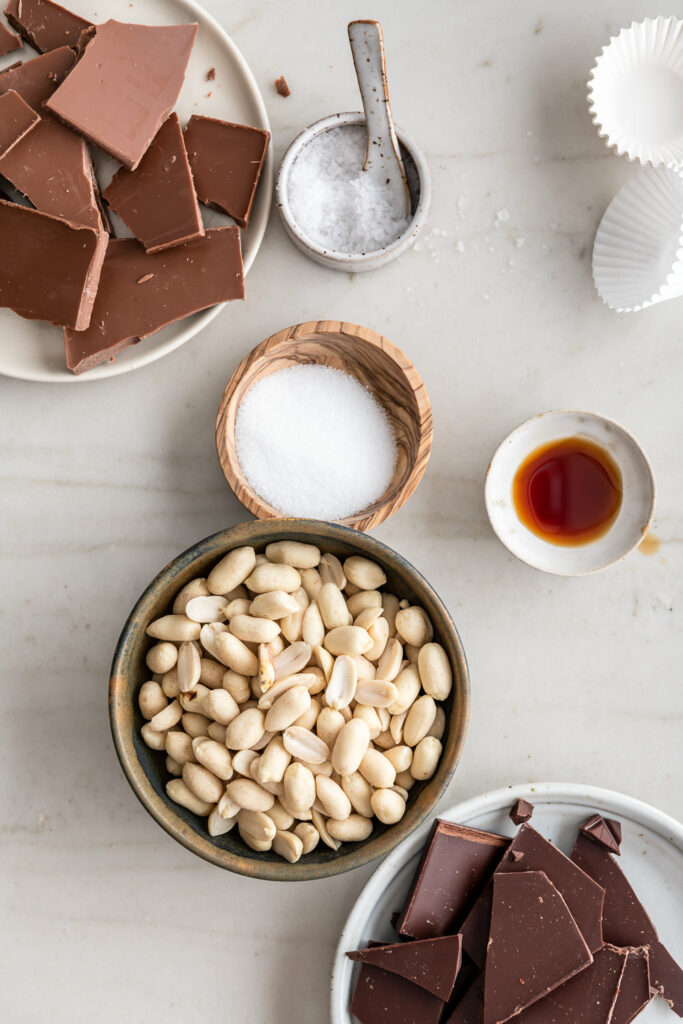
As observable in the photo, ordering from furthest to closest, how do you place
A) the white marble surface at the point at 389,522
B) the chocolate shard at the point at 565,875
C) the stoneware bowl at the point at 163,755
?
the white marble surface at the point at 389,522
the chocolate shard at the point at 565,875
the stoneware bowl at the point at 163,755

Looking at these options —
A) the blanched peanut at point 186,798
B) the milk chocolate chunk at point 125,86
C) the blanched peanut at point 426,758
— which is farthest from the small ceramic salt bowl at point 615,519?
the milk chocolate chunk at point 125,86

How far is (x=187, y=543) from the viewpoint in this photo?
3.89 ft

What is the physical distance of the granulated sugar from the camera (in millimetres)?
1155

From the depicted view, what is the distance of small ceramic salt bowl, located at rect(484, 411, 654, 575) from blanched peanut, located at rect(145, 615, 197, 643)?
0.42 metres

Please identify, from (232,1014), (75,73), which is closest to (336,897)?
(232,1014)

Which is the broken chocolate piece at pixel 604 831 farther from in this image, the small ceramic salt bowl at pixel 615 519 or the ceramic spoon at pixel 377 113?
the ceramic spoon at pixel 377 113

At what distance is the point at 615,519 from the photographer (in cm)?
115

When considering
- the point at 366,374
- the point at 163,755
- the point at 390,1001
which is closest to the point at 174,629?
the point at 163,755

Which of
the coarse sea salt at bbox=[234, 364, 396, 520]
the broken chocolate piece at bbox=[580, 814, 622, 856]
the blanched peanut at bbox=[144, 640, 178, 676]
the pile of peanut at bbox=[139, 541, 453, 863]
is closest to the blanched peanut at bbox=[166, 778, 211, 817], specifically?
the pile of peanut at bbox=[139, 541, 453, 863]

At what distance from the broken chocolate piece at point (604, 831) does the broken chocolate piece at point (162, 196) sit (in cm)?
93

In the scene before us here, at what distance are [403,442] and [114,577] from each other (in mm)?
446

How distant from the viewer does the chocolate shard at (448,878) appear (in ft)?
3.49

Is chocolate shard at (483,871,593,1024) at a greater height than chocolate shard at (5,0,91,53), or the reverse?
chocolate shard at (5,0,91,53)

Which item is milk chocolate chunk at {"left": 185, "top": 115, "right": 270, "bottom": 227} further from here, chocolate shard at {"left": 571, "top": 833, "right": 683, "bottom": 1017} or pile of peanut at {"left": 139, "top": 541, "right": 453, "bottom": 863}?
chocolate shard at {"left": 571, "top": 833, "right": 683, "bottom": 1017}
